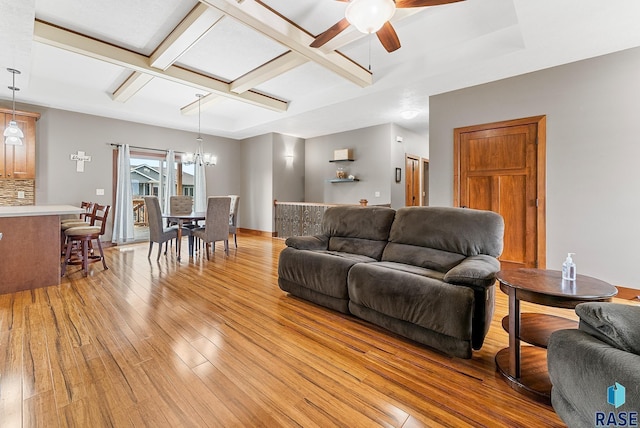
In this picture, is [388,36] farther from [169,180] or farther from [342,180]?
[169,180]

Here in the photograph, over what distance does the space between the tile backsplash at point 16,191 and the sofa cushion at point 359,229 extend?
5567 mm

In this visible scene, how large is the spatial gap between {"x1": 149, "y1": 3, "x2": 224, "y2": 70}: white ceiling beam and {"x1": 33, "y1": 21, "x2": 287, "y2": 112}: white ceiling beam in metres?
0.19

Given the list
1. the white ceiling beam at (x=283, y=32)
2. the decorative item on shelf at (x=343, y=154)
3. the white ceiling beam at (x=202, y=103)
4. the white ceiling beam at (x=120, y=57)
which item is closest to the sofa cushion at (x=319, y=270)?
the white ceiling beam at (x=283, y=32)

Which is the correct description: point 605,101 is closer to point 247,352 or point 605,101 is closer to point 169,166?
point 247,352

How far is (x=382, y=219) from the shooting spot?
10.3ft

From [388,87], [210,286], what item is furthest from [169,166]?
[388,87]

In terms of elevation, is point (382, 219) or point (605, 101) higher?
point (605, 101)

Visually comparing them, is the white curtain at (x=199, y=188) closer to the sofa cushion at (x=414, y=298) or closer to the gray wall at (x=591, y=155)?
the sofa cushion at (x=414, y=298)

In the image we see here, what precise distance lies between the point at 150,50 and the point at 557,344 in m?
4.98

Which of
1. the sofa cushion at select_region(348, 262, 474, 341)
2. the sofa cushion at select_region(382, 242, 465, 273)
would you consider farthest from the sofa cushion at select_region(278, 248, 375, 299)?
the sofa cushion at select_region(382, 242, 465, 273)

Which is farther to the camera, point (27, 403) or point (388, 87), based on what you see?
point (388, 87)

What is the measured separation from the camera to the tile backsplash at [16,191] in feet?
16.1

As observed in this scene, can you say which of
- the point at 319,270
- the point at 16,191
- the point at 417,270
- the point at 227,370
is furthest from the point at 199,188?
the point at 417,270

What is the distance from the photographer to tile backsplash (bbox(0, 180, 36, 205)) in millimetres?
4906
